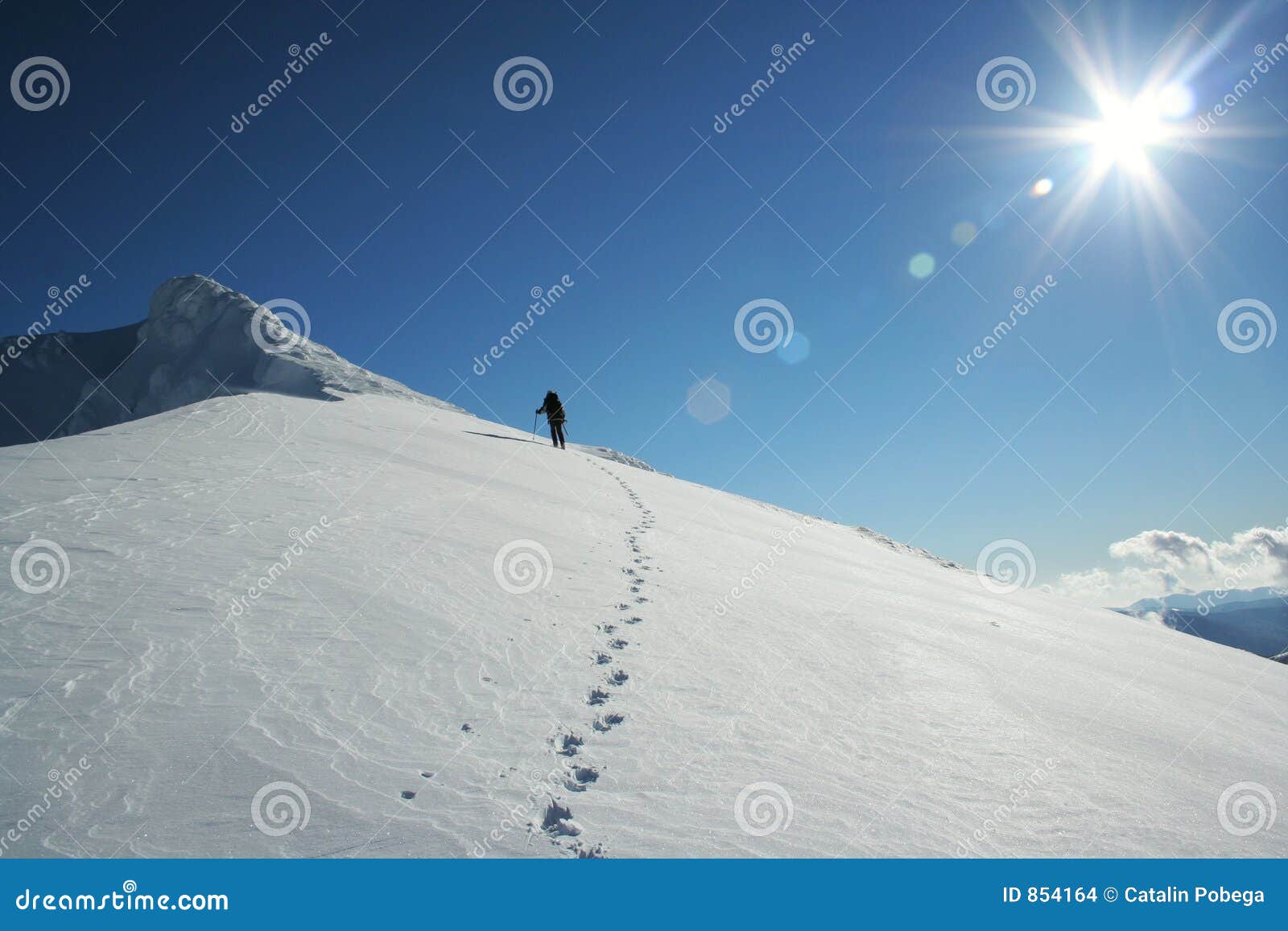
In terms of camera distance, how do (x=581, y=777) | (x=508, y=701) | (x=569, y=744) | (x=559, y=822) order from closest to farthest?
(x=559, y=822), (x=581, y=777), (x=569, y=744), (x=508, y=701)

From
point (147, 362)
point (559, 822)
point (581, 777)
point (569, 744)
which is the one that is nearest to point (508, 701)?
point (569, 744)

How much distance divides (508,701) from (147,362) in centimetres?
6371

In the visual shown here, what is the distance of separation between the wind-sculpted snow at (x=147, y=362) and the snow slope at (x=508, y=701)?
37003mm

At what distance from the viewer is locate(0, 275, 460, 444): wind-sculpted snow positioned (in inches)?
1775

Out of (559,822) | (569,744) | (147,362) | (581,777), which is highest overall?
(147,362)

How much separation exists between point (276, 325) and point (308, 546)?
43639 mm

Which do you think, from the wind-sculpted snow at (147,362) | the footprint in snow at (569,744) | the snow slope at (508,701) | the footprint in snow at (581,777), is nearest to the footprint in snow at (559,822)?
the snow slope at (508,701)

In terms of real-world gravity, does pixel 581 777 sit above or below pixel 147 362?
below

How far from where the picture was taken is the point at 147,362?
52094mm

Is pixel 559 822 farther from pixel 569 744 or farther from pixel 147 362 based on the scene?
pixel 147 362

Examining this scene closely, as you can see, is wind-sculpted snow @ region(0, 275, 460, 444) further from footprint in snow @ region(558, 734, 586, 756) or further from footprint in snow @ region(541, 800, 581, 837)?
footprint in snow @ region(541, 800, 581, 837)

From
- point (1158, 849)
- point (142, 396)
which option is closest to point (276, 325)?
point (142, 396)

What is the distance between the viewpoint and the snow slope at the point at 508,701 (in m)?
3.68

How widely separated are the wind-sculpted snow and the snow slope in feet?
121
